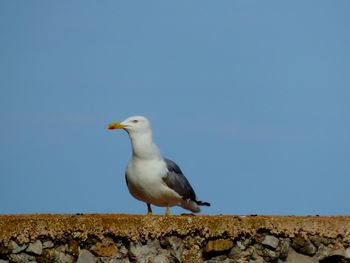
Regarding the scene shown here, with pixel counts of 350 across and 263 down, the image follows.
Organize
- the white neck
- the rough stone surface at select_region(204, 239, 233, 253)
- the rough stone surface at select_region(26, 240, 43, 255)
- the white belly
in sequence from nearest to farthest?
the rough stone surface at select_region(204, 239, 233, 253) < the rough stone surface at select_region(26, 240, 43, 255) < the white belly < the white neck

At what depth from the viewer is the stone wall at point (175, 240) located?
10.5 metres

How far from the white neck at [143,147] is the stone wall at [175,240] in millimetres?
1611

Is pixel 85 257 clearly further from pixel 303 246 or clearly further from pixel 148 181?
pixel 303 246

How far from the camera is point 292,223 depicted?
1055 cm

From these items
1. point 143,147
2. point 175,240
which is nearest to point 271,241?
point 175,240

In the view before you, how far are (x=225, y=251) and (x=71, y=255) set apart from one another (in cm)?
170

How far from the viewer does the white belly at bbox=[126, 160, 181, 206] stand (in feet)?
39.3

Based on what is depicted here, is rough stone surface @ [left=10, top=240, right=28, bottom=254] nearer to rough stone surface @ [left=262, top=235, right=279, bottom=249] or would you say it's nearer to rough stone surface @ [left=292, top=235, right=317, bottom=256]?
rough stone surface @ [left=262, top=235, right=279, bottom=249]

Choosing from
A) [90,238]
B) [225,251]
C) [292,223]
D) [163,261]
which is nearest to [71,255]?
[90,238]

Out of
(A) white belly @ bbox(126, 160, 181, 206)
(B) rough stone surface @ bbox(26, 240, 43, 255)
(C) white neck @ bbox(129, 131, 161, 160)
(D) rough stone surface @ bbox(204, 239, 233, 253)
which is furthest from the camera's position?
(C) white neck @ bbox(129, 131, 161, 160)

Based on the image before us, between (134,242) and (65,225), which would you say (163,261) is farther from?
(65,225)

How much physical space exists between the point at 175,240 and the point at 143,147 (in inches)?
76.3

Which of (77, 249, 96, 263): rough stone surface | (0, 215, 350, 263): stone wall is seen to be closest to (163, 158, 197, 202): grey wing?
(0, 215, 350, 263): stone wall

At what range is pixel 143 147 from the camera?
12.1 m
